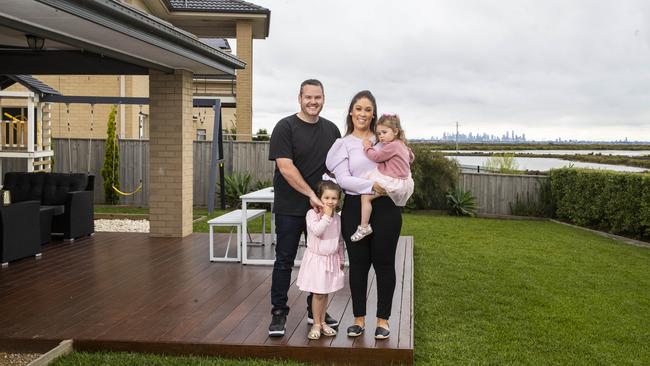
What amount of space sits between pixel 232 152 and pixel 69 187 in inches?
299

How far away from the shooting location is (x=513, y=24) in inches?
468

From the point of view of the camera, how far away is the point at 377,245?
4594 millimetres

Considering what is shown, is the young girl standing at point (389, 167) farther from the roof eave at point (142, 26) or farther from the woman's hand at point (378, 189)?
the roof eave at point (142, 26)

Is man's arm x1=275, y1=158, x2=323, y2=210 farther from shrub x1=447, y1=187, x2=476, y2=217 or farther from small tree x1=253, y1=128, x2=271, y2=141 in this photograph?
small tree x1=253, y1=128, x2=271, y2=141

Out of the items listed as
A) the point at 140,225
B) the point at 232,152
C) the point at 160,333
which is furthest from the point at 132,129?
the point at 160,333

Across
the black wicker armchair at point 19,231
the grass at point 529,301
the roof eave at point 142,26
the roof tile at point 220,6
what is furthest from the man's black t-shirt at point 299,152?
the roof tile at point 220,6

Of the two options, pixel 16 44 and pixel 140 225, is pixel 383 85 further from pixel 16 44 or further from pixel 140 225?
pixel 16 44

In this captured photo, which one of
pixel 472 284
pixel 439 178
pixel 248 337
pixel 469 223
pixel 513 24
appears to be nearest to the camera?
pixel 248 337

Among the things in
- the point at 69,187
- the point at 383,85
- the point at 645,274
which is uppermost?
the point at 383,85

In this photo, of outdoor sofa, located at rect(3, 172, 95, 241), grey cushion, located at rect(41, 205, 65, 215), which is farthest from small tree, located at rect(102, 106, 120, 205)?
grey cushion, located at rect(41, 205, 65, 215)

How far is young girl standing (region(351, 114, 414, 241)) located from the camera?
4.44 meters

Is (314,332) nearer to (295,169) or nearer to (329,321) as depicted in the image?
(329,321)

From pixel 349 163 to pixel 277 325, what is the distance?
1283 mm

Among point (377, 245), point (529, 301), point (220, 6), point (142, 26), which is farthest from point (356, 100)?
point (220, 6)
